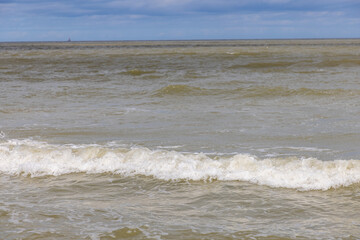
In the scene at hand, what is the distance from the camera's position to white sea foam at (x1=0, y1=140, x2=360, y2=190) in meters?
5.82

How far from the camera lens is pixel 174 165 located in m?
6.48

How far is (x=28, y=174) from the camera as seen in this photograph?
660cm

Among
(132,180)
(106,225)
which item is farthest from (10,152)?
(106,225)

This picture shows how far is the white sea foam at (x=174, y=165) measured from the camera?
19.1 feet

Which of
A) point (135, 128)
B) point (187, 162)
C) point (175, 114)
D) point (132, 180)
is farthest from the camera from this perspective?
point (175, 114)

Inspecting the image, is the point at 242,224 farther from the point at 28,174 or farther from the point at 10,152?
the point at 10,152

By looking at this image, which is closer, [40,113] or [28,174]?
[28,174]

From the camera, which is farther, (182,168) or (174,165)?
(174,165)

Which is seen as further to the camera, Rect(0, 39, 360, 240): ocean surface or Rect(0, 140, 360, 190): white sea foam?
Rect(0, 140, 360, 190): white sea foam

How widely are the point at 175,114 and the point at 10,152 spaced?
449cm

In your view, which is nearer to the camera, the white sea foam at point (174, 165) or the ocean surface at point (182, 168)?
the ocean surface at point (182, 168)

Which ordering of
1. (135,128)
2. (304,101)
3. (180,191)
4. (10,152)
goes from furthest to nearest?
(304,101)
(135,128)
(10,152)
(180,191)

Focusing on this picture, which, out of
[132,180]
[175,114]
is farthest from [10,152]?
[175,114]

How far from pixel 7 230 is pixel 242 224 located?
86.7 inches
